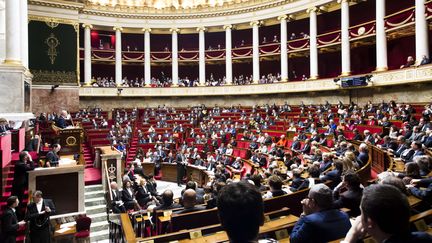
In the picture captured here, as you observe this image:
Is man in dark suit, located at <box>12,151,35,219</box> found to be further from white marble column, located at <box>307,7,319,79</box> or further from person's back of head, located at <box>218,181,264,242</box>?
white marble column, located at <box>307,7,319,79</box>

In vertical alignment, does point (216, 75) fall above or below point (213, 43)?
below

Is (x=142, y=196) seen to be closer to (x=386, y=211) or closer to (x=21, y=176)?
(x=21, y=176)

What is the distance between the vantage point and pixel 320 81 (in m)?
22.6

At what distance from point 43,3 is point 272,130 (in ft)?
60.0

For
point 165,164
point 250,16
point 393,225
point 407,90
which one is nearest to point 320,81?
point 407,90

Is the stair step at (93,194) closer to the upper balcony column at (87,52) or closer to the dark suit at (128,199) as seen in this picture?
the dark suit at (128,199)

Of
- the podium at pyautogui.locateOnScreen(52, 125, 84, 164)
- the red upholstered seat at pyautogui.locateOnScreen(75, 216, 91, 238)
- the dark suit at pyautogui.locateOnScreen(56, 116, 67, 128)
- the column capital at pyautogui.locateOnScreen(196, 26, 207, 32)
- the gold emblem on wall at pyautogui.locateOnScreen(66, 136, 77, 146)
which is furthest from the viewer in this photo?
the column capital at pyautogui.locateOnScreen(196, 26, 207, 32)

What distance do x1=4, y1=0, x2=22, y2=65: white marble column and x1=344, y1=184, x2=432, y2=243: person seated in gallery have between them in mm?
12994

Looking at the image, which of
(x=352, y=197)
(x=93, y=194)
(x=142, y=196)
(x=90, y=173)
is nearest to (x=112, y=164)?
(x=93, y=194)

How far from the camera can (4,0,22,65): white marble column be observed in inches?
459

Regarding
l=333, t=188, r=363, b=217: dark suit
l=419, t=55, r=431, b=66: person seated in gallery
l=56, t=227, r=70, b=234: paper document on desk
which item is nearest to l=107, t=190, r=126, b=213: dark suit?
l=56, t=227, r=70, b=234: paper document on desk

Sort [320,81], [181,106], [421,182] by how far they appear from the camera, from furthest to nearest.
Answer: [181,106]
[320,81]
[421,182]

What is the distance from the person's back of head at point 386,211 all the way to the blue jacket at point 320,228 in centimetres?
81

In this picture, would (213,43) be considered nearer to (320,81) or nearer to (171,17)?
(171,17)
